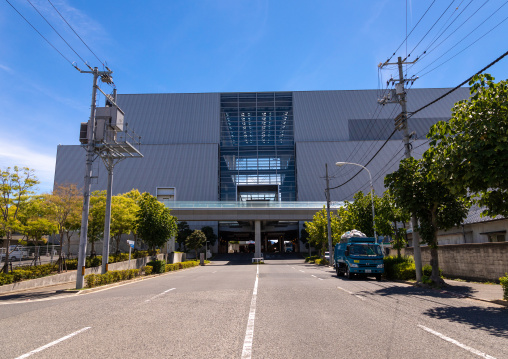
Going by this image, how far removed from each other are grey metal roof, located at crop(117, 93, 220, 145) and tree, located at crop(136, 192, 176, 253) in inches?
1721

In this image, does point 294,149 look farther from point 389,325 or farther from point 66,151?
point 389,325

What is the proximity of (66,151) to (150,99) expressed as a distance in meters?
21.0

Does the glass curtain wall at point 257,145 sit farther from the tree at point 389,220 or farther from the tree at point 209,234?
the tree at point 389,220

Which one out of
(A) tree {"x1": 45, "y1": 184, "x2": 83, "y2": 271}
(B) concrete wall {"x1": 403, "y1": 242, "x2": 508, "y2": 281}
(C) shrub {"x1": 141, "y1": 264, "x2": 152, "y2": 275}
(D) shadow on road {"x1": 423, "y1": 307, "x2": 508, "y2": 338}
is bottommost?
(C) shrub {"x1": 141, "y1": 264, "x2": 152, "y2": 275}

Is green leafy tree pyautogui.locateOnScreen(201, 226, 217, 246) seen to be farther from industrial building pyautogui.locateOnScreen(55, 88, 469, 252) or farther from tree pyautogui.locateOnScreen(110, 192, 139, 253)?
tree pyautogui.locateOnScreen(110, 192, 139, 253)

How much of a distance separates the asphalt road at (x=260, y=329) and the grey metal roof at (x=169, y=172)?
200 ft

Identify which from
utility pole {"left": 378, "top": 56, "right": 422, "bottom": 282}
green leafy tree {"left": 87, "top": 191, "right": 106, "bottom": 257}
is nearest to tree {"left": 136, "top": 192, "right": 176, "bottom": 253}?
green leafy tree {"left": 87, "top": 191, "right": 106, "bottom": 257}

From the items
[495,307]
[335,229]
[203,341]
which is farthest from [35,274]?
[335,229]

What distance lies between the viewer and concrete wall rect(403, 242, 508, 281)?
53.7ft

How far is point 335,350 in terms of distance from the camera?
568 centimetres

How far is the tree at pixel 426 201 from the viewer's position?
52.2ft

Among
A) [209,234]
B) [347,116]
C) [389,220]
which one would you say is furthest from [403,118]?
[347,116]

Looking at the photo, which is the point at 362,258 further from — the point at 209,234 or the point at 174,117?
the point at 174,117

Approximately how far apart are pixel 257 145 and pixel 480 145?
6782 centimetres
